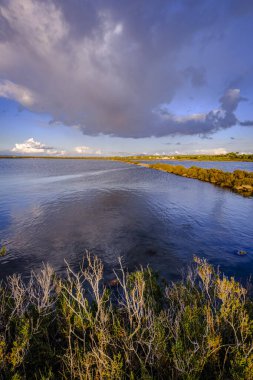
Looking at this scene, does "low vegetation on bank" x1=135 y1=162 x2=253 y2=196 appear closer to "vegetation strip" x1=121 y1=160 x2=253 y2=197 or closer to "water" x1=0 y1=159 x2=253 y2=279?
"vegetation strip" x1=121 y1=160 x2=253 y2=197

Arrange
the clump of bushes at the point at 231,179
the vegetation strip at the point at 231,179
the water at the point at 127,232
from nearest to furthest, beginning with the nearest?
1. the water at the point at 127,232
2. the vegetation strip at the point at 231,179
3. the clump of bushes at the point at 231,179

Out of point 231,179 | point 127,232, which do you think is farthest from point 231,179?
point 127,232

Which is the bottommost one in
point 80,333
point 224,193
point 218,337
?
point 224,193

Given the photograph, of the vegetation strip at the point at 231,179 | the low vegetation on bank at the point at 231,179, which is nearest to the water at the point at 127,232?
the vegetation strip at the point at 231,179

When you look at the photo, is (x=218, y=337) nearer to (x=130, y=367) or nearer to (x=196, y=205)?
(x=130, y=367)

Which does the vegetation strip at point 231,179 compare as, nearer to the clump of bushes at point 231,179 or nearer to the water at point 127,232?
the clump of bushes at point 231,179

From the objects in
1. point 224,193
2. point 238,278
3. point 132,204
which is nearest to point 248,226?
point 238,278

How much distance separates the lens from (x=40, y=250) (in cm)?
1867

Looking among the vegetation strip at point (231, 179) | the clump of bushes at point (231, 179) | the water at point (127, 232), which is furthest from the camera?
the clump of bushes at point (231, 179)

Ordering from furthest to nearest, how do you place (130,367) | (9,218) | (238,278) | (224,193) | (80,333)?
(224,193), (9,218), (238,278), (80,333), (130,367)

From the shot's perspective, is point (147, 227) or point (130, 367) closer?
point (130, 367)

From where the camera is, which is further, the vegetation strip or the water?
the vegetation strip

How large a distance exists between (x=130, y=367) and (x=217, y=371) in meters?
2.64

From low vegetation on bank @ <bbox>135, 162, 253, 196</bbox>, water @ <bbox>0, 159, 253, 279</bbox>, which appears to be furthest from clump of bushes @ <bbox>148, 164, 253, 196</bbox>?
water @ <bbox>0, 159, 253, 279</bbox>
